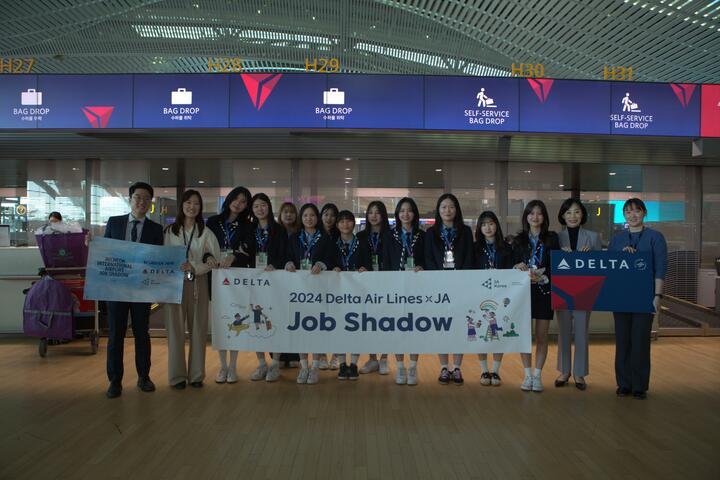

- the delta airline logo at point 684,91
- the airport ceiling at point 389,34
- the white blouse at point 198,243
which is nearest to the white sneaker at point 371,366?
the white blouse at point 198,243

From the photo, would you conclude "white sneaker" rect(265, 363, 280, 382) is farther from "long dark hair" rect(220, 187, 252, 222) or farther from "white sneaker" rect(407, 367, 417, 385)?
"long dark hair" rect(220, 187, 252, 222)

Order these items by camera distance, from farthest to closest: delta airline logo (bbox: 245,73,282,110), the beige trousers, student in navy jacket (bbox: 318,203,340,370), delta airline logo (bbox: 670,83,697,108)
Result: 1. delta airline logo (bbox: 670,83,697,108)
2. delta airline logo (bbox: 245,73,282,110)
3. student in navy jacket (bbox: 318,203,340,370)
4. the beige trousers

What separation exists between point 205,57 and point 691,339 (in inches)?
424

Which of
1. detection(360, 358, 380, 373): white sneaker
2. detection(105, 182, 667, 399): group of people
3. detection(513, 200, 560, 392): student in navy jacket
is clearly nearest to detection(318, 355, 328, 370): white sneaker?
detection(360, 358, 380, 373): white sneaker

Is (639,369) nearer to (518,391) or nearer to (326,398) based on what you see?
(518,391)

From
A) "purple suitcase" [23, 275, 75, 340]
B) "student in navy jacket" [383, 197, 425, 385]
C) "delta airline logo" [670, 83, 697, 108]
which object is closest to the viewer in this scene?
"student in navy jacket" [383, 197, 425, 385]

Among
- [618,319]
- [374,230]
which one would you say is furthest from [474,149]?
[618,319]

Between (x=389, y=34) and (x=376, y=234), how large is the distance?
669 centimetres

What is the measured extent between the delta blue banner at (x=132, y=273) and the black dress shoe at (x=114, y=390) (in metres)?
0.73

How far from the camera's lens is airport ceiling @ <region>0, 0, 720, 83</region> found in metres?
8.77

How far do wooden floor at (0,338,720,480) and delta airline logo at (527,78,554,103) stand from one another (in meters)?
3.55

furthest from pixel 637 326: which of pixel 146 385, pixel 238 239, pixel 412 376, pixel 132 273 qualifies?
pixel 132 273

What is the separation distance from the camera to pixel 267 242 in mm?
5398

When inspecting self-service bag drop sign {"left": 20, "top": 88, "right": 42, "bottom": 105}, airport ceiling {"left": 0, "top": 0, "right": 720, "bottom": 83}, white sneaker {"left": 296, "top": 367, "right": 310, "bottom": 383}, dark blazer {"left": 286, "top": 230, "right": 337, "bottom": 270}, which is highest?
airport ceiling {"left": 0, "top": 0, "right": 720, "bottom": 83}
